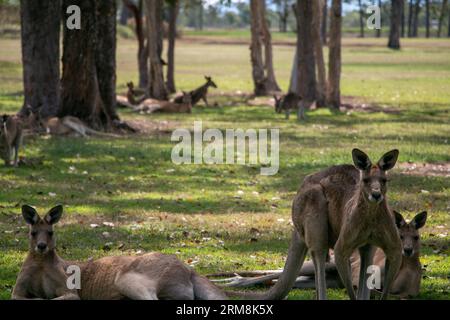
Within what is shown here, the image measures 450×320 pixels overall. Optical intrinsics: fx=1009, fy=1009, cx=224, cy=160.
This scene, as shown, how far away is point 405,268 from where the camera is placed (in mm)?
8547

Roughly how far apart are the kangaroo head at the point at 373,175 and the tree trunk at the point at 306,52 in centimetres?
2240

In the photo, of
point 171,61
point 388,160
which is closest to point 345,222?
point 388,160

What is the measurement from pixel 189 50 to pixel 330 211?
2268 inches

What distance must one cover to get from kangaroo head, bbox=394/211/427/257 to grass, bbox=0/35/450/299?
470mm

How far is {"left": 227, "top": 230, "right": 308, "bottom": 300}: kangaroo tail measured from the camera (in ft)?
25.3

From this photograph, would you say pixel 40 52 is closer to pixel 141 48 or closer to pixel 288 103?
pixel 288 103

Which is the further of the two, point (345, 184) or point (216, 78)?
point (216, 78)

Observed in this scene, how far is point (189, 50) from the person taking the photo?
64688mm

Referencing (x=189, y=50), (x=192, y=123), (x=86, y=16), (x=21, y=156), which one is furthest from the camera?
(x=189, y=50)

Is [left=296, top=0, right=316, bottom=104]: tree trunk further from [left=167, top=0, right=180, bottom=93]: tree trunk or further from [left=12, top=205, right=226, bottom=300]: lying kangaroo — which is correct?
[left=12, top=205, right=226, bottom=300]: lying kangaroo

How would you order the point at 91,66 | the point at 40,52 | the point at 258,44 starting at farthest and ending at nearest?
1. the point at 258,44
2. the point at 40,52
3. the point at 91,66

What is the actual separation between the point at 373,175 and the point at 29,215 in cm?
268
